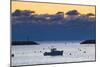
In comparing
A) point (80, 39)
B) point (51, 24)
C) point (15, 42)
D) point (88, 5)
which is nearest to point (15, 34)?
point (15, 42)

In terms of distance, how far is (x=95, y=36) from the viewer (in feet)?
10.1

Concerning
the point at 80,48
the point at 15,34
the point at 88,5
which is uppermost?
the point at 88,5

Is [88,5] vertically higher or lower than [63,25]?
higher

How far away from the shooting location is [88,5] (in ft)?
9.99

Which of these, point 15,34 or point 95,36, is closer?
point 15,34

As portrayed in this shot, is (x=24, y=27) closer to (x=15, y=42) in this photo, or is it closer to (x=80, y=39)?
(x=15, y=42)

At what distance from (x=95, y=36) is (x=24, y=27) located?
98cm
